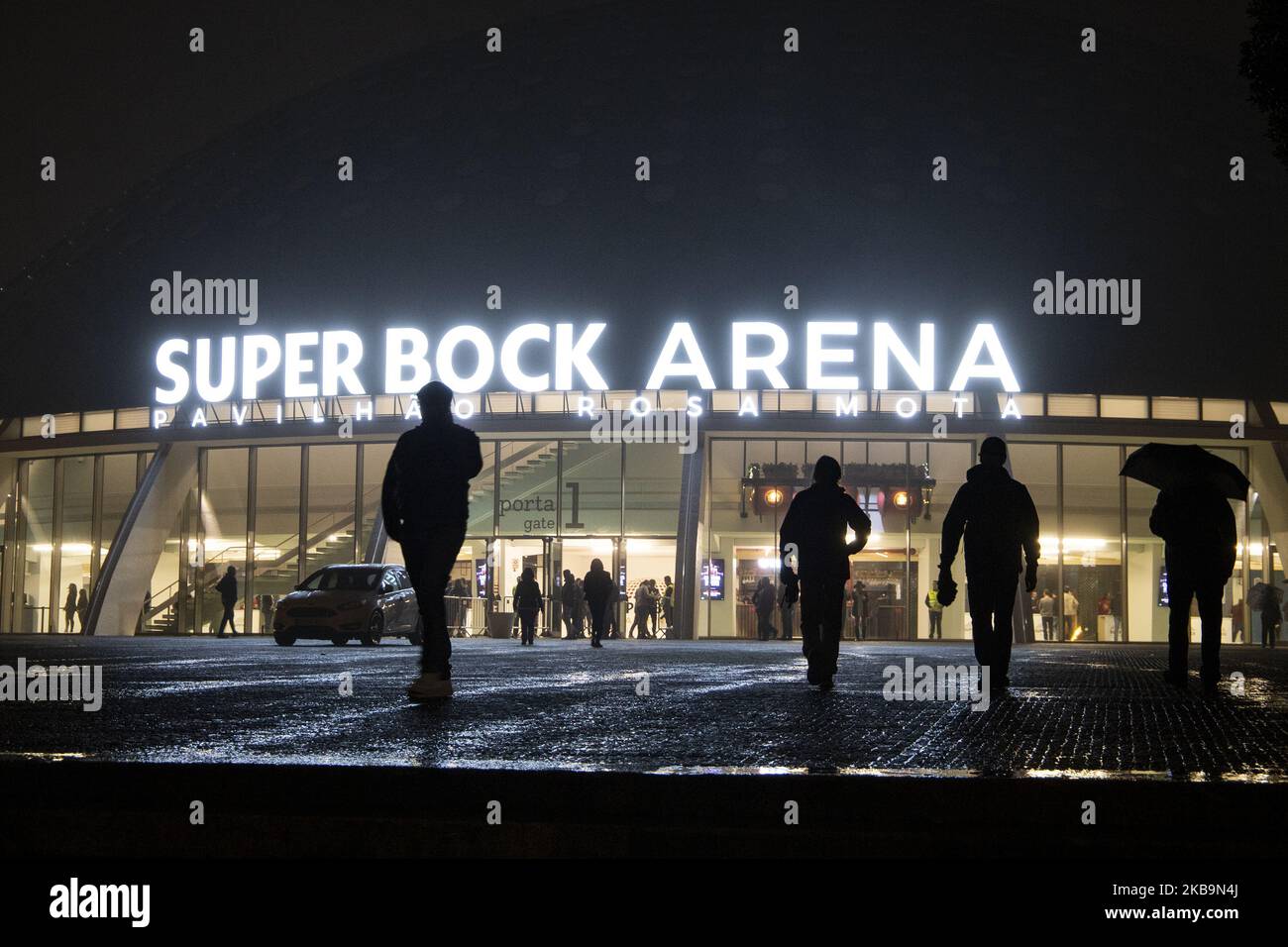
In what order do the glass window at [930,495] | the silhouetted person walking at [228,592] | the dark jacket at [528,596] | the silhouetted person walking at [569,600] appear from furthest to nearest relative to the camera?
the glass window at [930,495], the silhouetted person walking at [228,592], the silhouetted person walking at [569,600], the dark jacket at [528,596]

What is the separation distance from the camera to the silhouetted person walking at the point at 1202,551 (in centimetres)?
1069

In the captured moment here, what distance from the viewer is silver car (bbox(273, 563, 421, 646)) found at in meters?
26.1

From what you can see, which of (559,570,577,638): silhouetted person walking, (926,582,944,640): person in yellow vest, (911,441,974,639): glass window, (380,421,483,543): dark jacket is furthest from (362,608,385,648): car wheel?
(380,421,483,543): dark jacket

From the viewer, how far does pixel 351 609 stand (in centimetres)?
2614

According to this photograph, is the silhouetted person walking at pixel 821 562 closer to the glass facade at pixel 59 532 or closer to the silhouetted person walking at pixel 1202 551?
the silhouetted person walking at pixel 1202 551

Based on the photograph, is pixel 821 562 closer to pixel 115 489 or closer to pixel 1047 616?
pixel 1047 616

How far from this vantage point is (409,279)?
38.1 metres

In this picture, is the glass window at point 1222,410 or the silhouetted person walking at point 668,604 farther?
the glass window at point 1222,410

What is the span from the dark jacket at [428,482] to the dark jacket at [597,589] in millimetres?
17466

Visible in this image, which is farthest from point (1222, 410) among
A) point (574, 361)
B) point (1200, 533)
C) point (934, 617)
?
point (1200, 533)

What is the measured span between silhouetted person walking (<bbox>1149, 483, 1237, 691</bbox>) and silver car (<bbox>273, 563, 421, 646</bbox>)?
17.3 metres

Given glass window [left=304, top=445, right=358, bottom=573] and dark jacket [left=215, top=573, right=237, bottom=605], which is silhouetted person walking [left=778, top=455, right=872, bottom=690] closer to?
dark jacket [left=215, top=573, right=237, bottom=605]

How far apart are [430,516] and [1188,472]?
6035mm

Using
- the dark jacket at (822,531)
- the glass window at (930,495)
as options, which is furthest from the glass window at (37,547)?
the dark jacket at (822,531)
